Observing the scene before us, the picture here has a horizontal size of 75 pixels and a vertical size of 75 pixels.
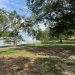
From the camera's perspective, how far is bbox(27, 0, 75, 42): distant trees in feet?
67.9

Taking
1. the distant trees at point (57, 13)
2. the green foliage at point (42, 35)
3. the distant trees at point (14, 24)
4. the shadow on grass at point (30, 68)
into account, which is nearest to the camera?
the shadow on grass at point (30, 68)

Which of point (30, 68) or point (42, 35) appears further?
point (42, 35)

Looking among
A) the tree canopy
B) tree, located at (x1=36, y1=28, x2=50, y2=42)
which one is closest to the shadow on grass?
the tree canopy

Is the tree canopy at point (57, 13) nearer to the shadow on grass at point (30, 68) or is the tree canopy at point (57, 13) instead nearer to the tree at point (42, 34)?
the shadow on grass at point (30, 68)

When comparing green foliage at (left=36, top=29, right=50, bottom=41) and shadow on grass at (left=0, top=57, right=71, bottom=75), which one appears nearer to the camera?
shadow on grass at (left=0, top=57, right=71, bottom=75)

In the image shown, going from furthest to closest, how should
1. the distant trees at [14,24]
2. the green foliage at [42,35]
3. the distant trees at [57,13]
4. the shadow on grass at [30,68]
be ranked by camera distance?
the green foliage at [42,35]
the distant trees at [14,24]
the distant trees at [57,13]
the shadow on grass at [30,68]

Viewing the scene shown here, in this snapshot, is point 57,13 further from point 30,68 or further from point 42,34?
point 42,34

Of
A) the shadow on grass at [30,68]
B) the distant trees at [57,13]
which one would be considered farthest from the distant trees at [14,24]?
the shadow on grass at [30,68]

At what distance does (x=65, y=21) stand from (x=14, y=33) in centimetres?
1190

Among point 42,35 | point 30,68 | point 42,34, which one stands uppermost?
point 42,34

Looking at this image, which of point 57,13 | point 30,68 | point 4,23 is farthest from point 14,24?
point 30,68

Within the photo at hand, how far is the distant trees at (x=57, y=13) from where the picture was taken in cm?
2069

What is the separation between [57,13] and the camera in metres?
21.1

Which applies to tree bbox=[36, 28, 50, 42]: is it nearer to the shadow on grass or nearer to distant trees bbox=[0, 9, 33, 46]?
distant trees bbox=[0, 9, 33, 46]
